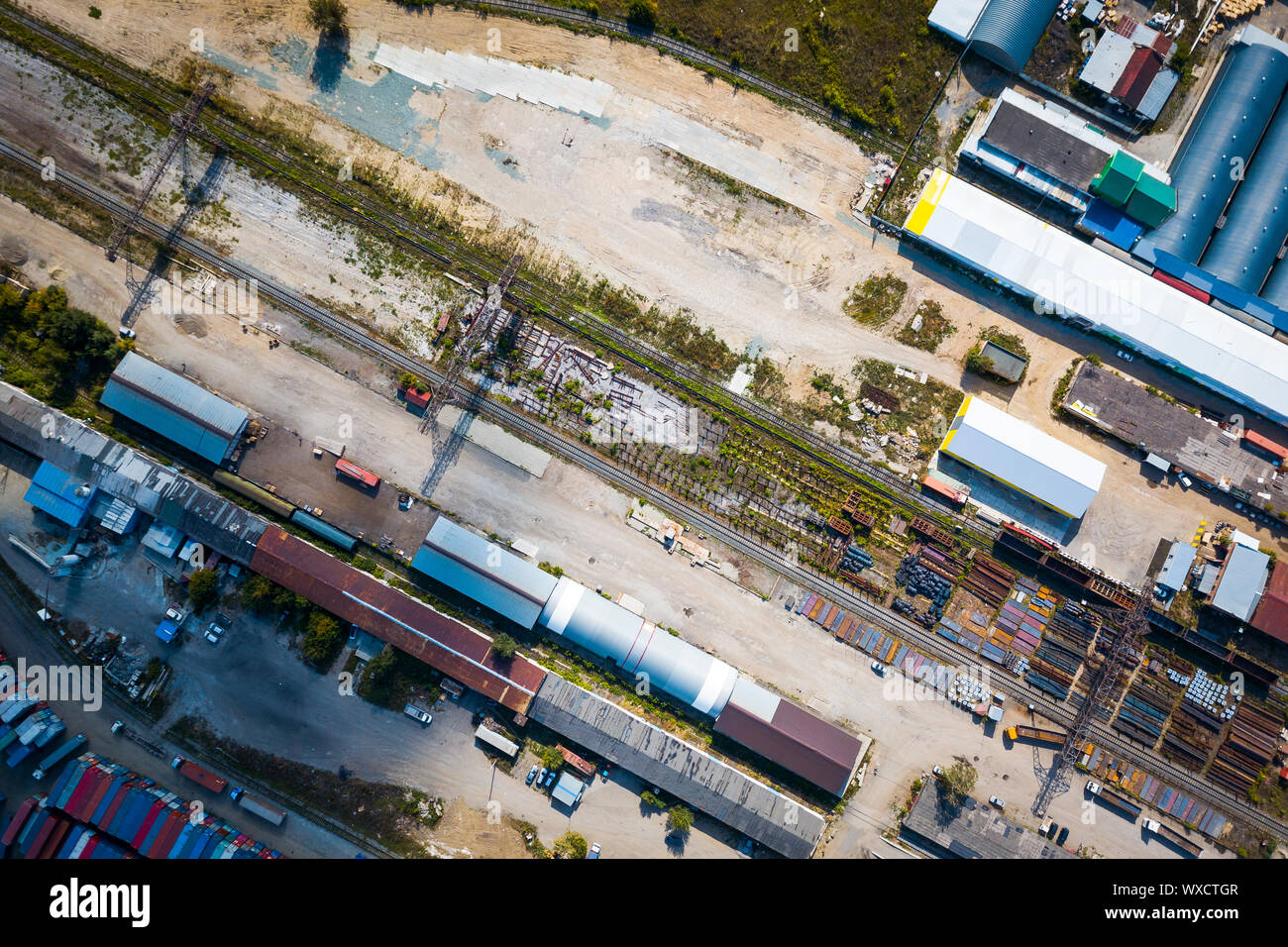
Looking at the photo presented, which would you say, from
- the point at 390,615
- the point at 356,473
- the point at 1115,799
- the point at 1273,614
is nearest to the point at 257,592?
the point at 390,615

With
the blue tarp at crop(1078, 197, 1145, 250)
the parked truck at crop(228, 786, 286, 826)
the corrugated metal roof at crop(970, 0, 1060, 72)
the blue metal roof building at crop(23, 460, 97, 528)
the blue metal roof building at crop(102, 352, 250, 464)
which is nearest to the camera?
the blue metal roof building at crop(23, 460, 97, 528)

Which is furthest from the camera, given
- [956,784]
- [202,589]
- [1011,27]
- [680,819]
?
[1011,27]

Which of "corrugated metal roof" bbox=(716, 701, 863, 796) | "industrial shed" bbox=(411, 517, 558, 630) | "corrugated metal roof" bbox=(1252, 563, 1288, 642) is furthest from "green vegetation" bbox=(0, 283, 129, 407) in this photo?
"corrugated metal roof" bbox=(1252, 563, 1288, 642)

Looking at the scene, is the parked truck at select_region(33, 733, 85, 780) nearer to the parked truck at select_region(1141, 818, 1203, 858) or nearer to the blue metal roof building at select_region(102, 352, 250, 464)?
the blue metal roof building at select_region(102, 352, 250, 464)

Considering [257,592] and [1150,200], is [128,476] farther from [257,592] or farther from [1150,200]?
[1150,200]

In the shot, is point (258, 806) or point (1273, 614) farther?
point (1273, 614)

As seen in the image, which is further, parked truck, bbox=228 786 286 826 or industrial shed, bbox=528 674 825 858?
industrial shed, bbox=528 674 825 858

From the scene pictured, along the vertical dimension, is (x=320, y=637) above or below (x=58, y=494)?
below
